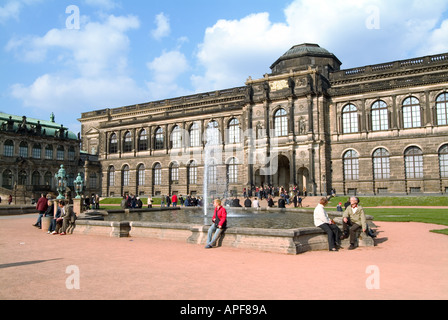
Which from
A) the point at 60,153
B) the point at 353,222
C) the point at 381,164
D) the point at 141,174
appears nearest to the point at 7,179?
the point at 60,153

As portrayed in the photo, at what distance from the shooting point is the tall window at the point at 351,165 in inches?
1690

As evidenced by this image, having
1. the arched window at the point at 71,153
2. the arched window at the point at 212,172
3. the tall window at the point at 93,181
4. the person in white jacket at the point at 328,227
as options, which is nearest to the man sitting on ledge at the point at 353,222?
the person in white jacket at the point at 328,227

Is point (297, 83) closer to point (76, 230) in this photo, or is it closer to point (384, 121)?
point (384, 121)

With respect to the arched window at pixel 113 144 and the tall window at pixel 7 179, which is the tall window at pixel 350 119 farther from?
the tall window at pixel 7 179

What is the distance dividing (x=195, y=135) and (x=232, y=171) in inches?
352

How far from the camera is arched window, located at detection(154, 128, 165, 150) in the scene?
5772cm

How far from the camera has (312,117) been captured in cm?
4378

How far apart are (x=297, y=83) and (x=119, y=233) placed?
1410 inches

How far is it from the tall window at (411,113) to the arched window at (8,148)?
56.5 m

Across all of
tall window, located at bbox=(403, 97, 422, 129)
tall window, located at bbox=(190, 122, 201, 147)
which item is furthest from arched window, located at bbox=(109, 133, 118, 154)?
tall window, located at bbox=(403, 97, 422, 129)

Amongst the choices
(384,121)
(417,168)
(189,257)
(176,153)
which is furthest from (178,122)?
(189,257)

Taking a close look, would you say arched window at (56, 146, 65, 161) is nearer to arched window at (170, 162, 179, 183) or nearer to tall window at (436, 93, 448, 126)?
arched window at (170, 162, 179, 183)

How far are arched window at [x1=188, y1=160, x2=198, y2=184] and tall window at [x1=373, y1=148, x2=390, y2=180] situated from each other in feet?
80.0

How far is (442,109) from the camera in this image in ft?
129
